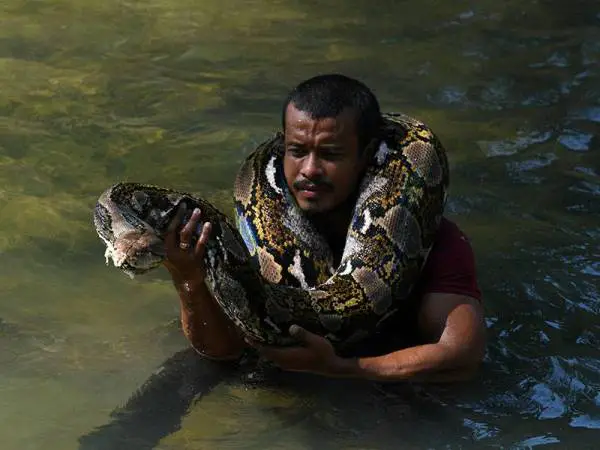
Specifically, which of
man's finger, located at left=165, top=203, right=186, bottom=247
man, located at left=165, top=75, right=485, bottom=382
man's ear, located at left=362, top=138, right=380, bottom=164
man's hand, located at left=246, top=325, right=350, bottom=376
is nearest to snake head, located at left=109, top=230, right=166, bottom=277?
man's finger, located at left=165, top=203, right=186, bottom=247

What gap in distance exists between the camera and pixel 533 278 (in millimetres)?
6676

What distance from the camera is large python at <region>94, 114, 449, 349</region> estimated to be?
197 inches

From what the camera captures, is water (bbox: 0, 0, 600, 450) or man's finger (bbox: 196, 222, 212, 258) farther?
water (bbox: 0, 0, 600, 450)

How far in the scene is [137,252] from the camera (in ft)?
14.0

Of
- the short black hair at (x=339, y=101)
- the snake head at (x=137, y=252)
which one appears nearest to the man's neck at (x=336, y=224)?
the short black hair at (x=339, y=101)

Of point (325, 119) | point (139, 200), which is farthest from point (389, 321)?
point (139, 200)

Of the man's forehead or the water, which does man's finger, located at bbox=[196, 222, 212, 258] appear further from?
the water

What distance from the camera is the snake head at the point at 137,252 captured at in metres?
4.24

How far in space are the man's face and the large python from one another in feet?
0.87

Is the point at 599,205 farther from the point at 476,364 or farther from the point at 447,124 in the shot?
the point at 476,364

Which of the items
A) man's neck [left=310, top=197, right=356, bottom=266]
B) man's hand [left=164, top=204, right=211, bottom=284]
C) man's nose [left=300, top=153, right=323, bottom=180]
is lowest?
man's neck [left=310, top=197, right=356, bottom=266]

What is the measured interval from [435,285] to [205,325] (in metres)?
Answer: 1.22

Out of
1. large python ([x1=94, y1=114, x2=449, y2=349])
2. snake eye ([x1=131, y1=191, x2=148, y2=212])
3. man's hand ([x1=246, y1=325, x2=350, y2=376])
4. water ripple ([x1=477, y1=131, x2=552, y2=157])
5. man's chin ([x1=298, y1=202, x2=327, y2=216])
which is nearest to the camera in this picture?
snake eye ([x1=131, y1=191, x2=148, y2=212])

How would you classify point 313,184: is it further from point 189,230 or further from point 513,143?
point 513,143
